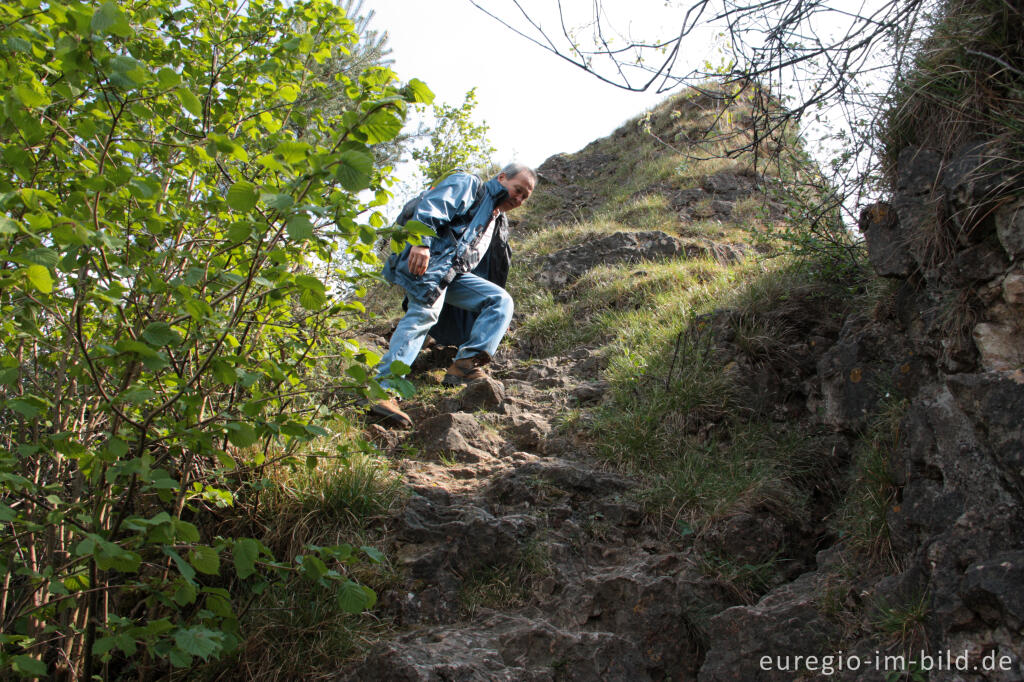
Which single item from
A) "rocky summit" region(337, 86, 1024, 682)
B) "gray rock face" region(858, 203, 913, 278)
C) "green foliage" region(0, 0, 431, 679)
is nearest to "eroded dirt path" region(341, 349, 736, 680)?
"rocky summit" region(337, 86, 1024, 682)

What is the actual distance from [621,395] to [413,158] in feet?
24.0

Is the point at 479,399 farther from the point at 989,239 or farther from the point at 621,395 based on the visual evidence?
the point at 989,239

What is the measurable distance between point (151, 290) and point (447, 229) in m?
2.93

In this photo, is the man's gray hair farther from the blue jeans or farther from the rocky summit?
the rocky summit

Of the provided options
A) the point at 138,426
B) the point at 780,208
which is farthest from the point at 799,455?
the point at 780,208

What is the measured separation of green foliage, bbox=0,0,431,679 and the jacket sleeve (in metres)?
1.56

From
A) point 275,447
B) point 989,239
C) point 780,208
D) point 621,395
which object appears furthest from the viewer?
point 780,208

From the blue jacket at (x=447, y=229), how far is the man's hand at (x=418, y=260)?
89 millimetres

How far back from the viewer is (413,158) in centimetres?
1101

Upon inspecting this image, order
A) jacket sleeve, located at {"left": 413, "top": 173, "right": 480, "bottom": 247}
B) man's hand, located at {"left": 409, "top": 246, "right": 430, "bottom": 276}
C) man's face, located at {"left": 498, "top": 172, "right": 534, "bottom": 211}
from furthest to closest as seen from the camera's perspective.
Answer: man's face, located at {"left": 498, "top": 172, "right": 534, "bottom": 211}
jacket sleeve, located at {"left": 413, "top": 173, "right": 480, "bottom": 247}
man's hand, located at {"left": 409, "top": 246, "right": 430, "bottom": 276}

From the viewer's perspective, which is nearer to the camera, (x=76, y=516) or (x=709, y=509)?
(x=76, y=516)

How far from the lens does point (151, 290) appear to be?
2.61 m

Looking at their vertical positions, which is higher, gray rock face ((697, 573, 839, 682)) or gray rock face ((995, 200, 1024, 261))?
gray rock face ((995, 200, 1024, 261))

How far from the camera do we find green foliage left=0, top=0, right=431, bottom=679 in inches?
84.5
